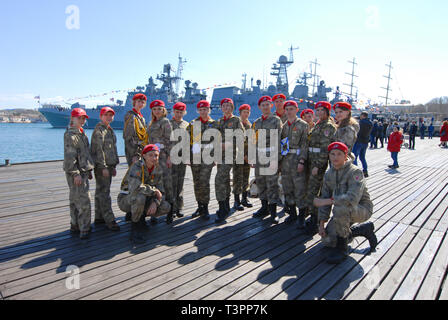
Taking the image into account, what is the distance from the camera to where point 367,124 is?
26.5ft

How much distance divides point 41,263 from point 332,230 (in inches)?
126

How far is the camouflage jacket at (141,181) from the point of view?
344 cm

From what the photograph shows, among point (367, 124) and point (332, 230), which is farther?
point (367, 124)

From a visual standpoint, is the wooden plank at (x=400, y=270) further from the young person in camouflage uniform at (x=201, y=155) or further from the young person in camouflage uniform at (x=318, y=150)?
the young person in camouflage uniform at (x=201, y=155)

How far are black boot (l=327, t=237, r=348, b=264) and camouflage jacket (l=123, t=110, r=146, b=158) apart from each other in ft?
9.73

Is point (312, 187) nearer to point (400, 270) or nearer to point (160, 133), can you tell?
point (400, 270)

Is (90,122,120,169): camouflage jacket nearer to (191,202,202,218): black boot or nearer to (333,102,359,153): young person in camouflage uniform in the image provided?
(191,202,202,218): black boot

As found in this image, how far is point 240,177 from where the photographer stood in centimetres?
493

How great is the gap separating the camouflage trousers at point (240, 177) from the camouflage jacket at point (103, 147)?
6.84 ft

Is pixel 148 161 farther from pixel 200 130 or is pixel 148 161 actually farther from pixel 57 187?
pixel 57 187

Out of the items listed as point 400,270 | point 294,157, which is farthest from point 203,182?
point 400,270

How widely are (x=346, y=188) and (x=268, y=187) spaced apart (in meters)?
1.45

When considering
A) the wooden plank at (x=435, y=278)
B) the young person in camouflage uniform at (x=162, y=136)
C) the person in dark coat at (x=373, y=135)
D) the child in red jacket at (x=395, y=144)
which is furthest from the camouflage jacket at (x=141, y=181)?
the person in dark coat at (x=373, y=135)

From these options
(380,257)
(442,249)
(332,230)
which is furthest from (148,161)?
(442,249)
